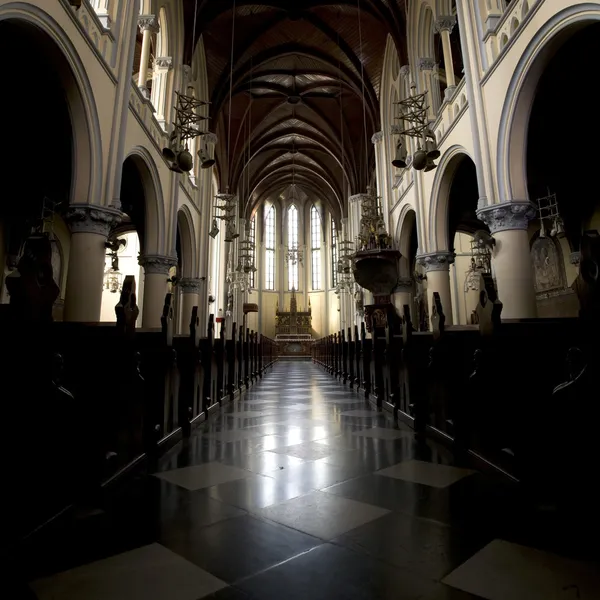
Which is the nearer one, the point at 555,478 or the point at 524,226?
the point at 555,478

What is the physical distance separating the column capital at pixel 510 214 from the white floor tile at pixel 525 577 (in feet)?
18.8

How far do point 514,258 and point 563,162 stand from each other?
5.07m

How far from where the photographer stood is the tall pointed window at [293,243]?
104 ft

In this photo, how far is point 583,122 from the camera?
789cm

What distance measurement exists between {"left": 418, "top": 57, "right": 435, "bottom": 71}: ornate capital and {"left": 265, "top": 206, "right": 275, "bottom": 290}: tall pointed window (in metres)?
22.1

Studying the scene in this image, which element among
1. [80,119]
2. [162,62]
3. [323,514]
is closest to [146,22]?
[162,62]

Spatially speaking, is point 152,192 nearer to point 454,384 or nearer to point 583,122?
point 454,384

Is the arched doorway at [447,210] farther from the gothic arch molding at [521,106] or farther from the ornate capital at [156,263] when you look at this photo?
the ornate capital at [156,263]

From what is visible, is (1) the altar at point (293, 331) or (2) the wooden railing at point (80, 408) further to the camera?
(1) the altar at point (293, 331)

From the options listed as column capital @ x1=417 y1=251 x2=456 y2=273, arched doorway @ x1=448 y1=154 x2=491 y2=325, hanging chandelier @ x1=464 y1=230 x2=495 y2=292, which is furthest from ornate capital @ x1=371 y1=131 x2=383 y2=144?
column capital @ x1=417 y1=251 x2=456 y2=273

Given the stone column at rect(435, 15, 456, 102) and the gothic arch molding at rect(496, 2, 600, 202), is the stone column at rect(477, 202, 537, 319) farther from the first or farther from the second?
the stone column at rect(435, 15, 456, 102)

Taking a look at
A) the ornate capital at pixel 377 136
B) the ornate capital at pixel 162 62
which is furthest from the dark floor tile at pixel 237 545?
the ornate capital at pixel 377 136

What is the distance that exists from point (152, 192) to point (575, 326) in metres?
9.39

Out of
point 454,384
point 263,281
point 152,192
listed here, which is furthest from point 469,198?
point 263,281
